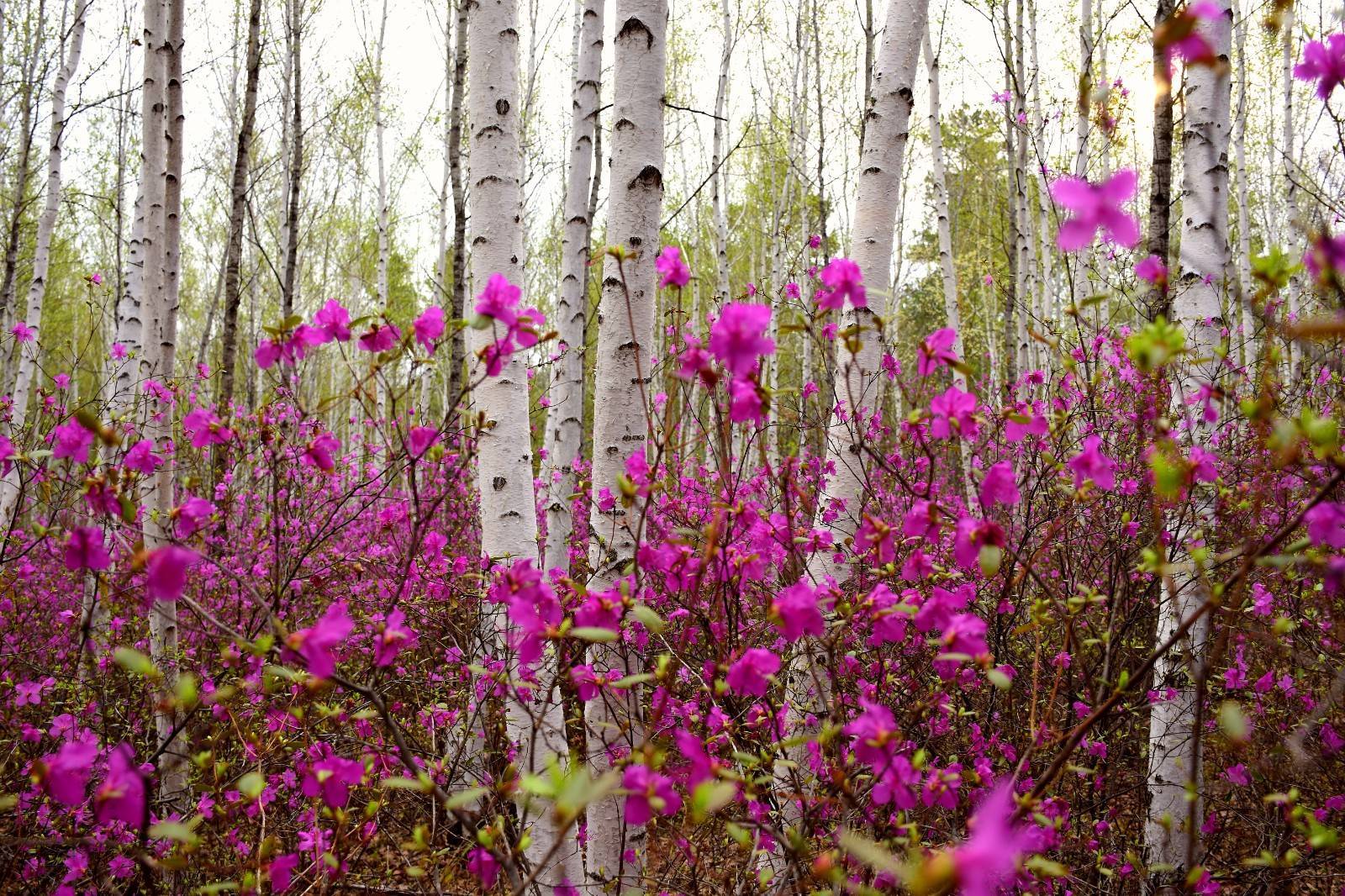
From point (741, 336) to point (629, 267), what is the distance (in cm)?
117

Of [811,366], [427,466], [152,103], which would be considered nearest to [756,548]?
[152,103]

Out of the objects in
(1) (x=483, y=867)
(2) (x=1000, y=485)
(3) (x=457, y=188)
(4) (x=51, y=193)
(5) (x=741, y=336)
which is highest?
(3) (x=457, y=188)

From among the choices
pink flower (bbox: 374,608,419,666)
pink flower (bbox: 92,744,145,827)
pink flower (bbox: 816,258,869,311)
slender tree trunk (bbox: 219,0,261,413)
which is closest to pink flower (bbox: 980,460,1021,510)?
pink flower (bbox: 816,258,869,311)

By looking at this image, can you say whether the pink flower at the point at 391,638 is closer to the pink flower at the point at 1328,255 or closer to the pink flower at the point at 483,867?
the pink flower at the point at 483,867

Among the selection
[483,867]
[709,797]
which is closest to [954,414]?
[709,797]

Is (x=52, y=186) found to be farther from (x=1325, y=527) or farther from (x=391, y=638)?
(x=1325, y=527)

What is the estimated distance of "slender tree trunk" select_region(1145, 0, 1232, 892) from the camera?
2410 millimetres

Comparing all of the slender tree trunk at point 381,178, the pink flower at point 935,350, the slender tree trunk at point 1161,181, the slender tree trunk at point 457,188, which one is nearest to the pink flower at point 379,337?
the pink flower at point 935,350

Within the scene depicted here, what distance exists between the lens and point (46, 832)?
262cm

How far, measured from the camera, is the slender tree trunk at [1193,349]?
7.91 feet

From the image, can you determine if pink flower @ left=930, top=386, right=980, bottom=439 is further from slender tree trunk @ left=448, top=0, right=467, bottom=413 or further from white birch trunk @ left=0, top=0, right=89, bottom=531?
white birch trunk @ left=0, top=0, right=89, bottom=531

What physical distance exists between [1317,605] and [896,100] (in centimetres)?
270

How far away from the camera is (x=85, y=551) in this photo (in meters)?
1.21

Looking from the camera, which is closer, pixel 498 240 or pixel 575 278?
pixel 498 240
